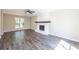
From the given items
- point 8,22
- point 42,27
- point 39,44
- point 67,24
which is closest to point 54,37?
point 67,24

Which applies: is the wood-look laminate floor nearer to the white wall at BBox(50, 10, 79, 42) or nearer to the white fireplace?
the white wall at BBox(50, 10, 79, 42)

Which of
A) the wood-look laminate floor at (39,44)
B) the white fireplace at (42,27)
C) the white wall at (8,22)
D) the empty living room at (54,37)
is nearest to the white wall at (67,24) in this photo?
the empty living room at (54,37)

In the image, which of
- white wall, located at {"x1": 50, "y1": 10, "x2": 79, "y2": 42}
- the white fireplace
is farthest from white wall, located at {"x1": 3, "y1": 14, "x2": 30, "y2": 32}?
white wall, located at {"x1": 50, "y1": 10, "x2": 79, "y2": 42}

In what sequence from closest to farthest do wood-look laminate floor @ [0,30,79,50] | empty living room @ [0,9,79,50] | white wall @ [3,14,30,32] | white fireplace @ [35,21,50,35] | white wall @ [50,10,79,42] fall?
wood-look laminate floor @ [0,30,79,50]
empty living room @ [0,9,79,50]
white wall @ [50,10,79,42]
white fireplace @ [35,21,50,35]
white wall @ [3,14,30,32]

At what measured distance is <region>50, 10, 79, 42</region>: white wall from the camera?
14.5 feet

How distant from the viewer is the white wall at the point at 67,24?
442 cm

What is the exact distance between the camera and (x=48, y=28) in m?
6.94

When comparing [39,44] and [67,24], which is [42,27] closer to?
[67,24]

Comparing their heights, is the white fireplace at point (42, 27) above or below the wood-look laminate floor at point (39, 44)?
above

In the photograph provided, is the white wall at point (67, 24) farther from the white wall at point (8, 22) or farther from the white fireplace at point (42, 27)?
the white wall at point (8, 22)

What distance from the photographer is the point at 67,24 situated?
16.1 ft
